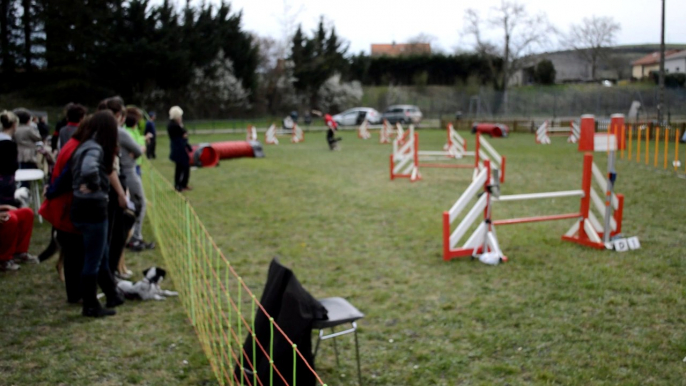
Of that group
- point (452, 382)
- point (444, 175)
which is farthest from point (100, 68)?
point (452, 382)

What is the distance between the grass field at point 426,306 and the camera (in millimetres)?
3953

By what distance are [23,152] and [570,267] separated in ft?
24.3

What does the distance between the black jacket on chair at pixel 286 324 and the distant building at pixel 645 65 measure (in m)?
7.42

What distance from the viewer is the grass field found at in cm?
395

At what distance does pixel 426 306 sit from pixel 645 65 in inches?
310

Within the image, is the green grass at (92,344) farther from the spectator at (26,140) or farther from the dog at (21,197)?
the spectator at (26,140)

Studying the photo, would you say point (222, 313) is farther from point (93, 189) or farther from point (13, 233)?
point (13, 233)

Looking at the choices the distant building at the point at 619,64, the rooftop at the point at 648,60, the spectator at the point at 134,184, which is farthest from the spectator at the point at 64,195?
the rooftop at the point at 648,60

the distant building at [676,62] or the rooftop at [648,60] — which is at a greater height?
the rooftop at [648,60]

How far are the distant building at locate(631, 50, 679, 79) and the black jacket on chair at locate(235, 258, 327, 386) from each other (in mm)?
7420

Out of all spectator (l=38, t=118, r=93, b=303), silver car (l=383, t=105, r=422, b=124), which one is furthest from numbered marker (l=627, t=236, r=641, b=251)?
silver car (l=383, t=105, r=422, b=124)

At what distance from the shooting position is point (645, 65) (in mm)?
10648

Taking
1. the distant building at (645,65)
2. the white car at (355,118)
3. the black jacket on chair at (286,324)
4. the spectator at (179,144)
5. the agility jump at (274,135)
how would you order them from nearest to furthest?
1. the black jacket on chair at (286,324)
2. the distant building at (645,65)
3. the spectator at (179,144)
4. the agility jump at (274,135)
5. the white car at (355,118)

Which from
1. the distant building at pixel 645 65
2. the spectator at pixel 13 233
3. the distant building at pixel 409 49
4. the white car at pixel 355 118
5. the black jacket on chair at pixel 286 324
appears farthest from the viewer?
the distant building at pixel 409 49
